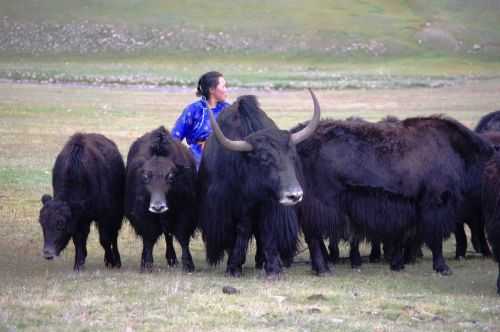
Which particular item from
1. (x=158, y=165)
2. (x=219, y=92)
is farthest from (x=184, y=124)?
(x=158, y=165)

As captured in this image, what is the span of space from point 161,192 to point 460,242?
3.23m

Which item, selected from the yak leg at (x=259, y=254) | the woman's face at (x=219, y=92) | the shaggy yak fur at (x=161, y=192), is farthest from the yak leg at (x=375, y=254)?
the woman's face at (x=219, y=92)

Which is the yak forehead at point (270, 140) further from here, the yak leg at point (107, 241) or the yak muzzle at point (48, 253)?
the yak muzzle at point (48, 253)

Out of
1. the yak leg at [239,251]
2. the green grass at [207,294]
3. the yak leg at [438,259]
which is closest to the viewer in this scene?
the green grass at [207,294]

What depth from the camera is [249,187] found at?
30.0 ft

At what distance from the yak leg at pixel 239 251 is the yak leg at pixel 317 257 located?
0.59 metres

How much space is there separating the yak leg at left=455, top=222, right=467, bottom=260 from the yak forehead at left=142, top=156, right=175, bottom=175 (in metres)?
3.03

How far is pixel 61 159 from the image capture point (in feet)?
31.1

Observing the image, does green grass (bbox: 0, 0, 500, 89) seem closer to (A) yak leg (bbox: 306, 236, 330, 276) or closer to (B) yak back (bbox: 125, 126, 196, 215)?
(B) yak back (bbox: 125, 126, 196, 215)

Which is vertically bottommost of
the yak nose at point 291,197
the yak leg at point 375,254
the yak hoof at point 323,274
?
the yak leg at point 375,254

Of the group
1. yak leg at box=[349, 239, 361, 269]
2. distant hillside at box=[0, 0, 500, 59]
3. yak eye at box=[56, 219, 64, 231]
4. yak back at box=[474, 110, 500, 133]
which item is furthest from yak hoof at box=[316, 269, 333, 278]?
distant hillside at box=[0, 0, 500, 59]

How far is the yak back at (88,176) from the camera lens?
938 cm

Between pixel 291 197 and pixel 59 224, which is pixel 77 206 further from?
pixel 291 197

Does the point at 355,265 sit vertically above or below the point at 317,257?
below
